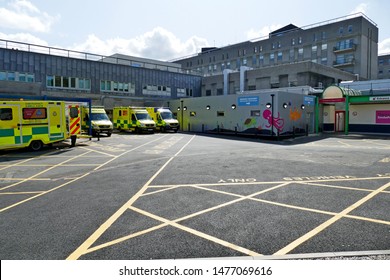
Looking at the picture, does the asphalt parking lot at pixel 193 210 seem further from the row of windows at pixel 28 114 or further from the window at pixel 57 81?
the window at pixel 57 81

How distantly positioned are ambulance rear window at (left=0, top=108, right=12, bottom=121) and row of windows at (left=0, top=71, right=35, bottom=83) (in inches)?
737

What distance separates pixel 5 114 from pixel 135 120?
1354 centimetres

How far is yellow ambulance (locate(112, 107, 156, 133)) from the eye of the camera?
2692 cm

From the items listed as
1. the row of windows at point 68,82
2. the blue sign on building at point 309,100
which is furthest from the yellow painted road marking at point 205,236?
the row of windows at point 68,82

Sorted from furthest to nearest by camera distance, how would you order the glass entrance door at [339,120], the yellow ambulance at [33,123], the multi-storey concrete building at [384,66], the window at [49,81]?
the multi-storey concrete building at [384,66]
the window at [49,81]
the glass entrance door at [339,120]
the yellow ambulance at [33,123]

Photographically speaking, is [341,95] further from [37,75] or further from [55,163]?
[37,75]

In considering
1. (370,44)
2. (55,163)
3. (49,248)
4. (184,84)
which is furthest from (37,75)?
(370,44)

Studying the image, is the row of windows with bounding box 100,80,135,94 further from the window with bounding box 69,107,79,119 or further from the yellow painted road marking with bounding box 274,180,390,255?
the yellow painted road marking with bounding box 274,180,390,255

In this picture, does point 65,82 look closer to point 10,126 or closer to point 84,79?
point 84,79

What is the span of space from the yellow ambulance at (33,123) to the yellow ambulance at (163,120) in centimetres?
1241

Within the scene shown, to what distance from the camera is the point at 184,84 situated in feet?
147

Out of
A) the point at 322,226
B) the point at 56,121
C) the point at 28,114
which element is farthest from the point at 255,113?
the point at 322,226

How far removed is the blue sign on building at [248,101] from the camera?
2392 cm
